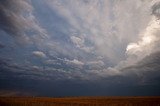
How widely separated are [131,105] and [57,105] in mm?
18067

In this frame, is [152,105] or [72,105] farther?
[72,105]

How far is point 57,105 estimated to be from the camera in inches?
2115

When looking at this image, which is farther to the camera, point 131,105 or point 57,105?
point 57,105

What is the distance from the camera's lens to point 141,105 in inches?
1896

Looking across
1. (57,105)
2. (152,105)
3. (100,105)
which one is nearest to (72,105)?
(57,105)

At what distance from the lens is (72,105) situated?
53844 mm

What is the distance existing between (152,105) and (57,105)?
889 inches

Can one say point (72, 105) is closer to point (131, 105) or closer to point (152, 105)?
point (131, 105)

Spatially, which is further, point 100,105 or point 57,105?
point 57,105

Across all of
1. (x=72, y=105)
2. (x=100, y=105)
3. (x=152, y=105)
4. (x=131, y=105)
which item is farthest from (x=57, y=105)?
(x=152, y=105)

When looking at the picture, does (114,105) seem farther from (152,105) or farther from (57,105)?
(57,105)

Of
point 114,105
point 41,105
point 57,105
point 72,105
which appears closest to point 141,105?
→ point 114,105

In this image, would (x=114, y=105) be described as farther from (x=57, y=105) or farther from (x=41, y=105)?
(x=41, y=105)

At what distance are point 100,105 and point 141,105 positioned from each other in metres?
9.15
